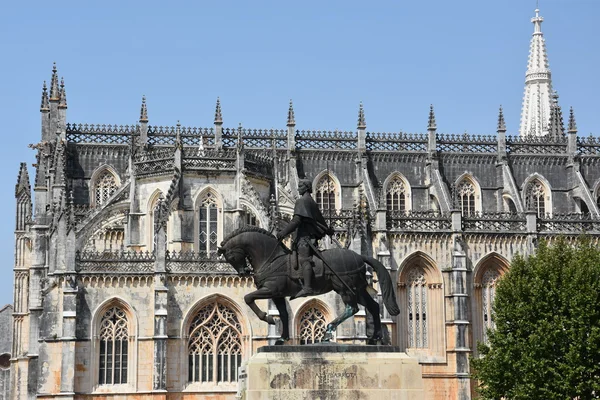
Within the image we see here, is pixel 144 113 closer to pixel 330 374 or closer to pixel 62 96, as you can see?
pixel 62 96

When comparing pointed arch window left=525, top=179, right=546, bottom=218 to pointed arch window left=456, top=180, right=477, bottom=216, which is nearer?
pointed arch window left=456, top=180, right=477, bottom=216

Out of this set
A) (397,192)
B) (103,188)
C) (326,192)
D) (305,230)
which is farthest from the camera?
(397,192)

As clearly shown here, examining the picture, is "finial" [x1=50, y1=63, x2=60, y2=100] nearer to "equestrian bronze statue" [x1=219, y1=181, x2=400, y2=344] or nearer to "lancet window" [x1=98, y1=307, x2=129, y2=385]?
"lancet window" [x1=98, y1=307, x2=129, y2=385]

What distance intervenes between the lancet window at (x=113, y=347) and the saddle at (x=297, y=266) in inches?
1083

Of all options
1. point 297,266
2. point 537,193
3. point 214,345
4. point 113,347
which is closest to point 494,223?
point 537,193

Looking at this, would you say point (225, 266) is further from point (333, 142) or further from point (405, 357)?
point (405, 357)

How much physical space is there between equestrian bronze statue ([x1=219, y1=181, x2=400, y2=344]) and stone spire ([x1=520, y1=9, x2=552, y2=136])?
75.3 m

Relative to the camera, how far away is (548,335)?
136ft

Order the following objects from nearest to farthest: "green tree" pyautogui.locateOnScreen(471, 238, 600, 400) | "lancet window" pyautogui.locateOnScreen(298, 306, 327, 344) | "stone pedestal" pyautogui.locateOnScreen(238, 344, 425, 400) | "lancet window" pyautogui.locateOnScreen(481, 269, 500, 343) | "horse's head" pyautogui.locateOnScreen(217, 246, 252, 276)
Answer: "stone pedestal" pyautogui.locateOnScreen(238, 344, 425, 400) < "horse's head" pyautogui.locateOnScreen(217, 246, 252, 276) < "green tree" pyautogui.locateOnScreen(471, 238, 600, 400) < "lancet window" pyautogui.locateOnScreen(298, 306, 327, 344) < "lancet window" pyautogui.locateOnScreen(481, 269, 500, 343)

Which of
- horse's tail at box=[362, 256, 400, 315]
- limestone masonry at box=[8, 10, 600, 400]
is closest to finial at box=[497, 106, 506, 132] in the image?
limestone masonry at box=[8, 10, 600, 400]

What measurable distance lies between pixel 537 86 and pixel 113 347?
59.4m

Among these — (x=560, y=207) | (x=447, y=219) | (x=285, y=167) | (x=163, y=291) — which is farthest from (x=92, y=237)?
(x=560, y=207)

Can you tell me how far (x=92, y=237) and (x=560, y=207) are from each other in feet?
96.4

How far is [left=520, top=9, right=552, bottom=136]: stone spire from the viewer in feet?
322
